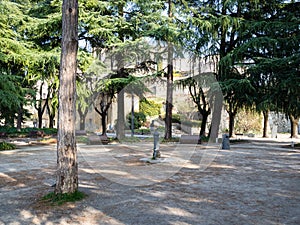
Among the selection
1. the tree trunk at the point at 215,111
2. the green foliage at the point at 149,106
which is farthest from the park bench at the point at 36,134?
the tree trunk at the point at 215,111

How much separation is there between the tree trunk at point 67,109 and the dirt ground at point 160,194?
478 millimetres

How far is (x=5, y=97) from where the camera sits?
11.9 m

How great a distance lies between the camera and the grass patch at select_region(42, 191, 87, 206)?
181 inches

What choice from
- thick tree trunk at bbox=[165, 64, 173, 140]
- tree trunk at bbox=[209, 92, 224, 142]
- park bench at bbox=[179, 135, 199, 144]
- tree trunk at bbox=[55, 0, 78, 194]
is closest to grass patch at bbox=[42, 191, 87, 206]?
tree trunk at bbox=[55, 0, 78, 194]

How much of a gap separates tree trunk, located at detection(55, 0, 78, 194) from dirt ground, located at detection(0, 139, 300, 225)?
478mm

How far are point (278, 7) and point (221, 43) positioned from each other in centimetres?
389

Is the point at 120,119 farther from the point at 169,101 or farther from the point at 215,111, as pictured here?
the point at 215,111

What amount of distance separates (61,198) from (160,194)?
70.7 inches

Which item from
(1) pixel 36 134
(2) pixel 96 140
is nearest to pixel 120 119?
(2) pixel 96 140

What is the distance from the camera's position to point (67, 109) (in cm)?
479

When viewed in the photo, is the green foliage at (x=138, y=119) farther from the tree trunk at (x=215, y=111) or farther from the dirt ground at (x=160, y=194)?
the dirt ground at (x=160, y=194)

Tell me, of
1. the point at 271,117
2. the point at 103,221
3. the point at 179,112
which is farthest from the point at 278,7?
the point at 103,221

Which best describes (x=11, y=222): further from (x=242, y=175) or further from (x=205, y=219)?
(x=242, y=175)

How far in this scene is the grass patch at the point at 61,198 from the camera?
4598 mm
